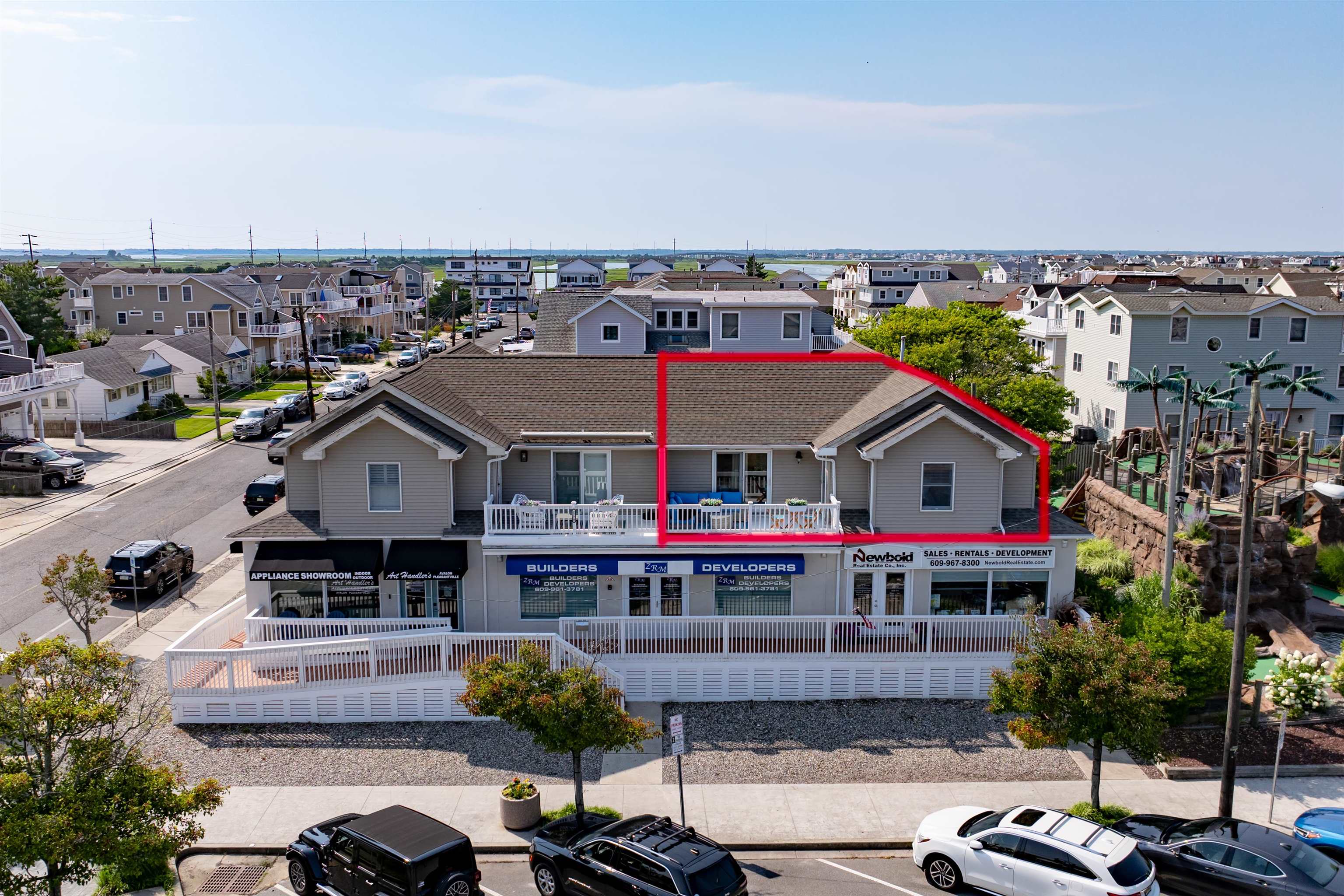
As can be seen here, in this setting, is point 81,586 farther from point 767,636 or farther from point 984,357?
point 984,357

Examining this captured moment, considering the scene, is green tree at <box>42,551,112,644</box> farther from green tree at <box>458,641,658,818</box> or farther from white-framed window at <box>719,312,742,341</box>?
white-framed window at <box>719,312,742,341</box>

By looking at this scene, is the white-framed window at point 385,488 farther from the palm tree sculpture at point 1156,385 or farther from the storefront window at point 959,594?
the palm tree sculpture at point 1156,385

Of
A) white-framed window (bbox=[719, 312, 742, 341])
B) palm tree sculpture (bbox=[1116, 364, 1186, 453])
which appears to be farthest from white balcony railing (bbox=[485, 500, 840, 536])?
white-framed window (bbox=[719, 312, 742, 341])

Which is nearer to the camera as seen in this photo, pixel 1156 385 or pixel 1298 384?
pixel 1298 384

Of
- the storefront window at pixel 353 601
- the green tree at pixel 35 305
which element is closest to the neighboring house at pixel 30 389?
the green tree at pixel 35 305

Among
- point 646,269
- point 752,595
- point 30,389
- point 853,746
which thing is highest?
point 646,269

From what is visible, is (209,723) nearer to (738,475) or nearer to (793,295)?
(738,475)

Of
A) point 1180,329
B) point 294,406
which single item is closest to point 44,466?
point 294,406
